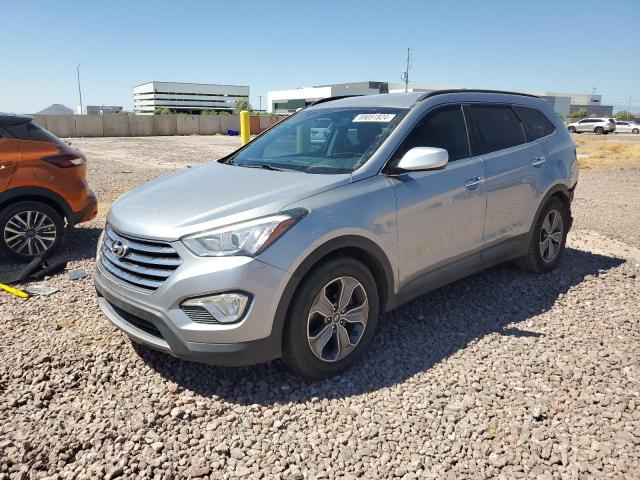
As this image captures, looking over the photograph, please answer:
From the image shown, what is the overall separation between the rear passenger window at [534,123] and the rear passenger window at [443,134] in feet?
3.47

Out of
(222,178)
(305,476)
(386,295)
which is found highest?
(222,178)

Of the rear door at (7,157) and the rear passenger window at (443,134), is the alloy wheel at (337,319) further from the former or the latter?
the rear door at (7,157)

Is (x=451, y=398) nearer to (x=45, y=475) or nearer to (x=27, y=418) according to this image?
(x=45, y=475)

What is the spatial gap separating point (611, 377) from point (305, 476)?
2.16 meters

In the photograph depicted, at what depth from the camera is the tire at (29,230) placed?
541 cm

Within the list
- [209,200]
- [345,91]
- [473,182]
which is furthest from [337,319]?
[345,91]

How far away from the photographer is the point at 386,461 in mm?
2520

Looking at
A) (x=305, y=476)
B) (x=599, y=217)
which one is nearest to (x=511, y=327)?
(x=305, y=476)

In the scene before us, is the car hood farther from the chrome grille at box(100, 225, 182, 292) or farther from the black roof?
the black roof

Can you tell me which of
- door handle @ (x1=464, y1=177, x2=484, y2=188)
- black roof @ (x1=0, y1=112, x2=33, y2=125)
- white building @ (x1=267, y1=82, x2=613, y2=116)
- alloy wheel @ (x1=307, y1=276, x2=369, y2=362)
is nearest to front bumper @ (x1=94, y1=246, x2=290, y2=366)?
alloy wheel @ (x1=307, y1=276, x2=369, y2=362)

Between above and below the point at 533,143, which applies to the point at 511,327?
below

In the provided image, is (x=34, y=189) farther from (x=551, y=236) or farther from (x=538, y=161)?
(x=551, y=236)

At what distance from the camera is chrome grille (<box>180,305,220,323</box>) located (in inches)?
109

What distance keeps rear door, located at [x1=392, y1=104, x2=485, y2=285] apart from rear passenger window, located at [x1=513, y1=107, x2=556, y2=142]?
41.5 inches
